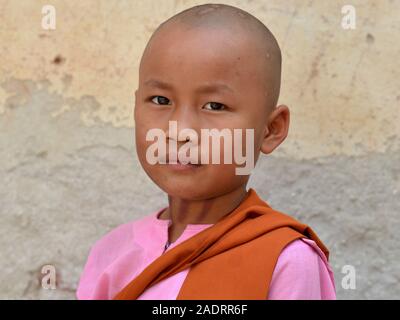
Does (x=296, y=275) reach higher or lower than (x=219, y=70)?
lower

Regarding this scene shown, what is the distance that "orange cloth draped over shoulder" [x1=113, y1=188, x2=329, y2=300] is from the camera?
1641 millimetres

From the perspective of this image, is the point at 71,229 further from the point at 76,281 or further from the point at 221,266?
the point at 221,266

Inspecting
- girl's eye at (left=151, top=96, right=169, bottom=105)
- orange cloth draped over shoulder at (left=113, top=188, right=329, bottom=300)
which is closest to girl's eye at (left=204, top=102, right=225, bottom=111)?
girl's eye at (left=151, top=96, right=169, bottom=105)

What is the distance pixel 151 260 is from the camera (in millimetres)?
1842

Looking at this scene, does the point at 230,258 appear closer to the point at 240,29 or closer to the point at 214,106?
the point at 214,106

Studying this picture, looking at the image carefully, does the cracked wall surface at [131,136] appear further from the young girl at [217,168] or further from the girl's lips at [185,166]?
the girl's lips at [185,166]

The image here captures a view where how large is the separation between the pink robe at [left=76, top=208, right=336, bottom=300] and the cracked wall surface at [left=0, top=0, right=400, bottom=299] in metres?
0.81

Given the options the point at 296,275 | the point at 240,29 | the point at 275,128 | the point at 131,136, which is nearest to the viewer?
the point at 296,275

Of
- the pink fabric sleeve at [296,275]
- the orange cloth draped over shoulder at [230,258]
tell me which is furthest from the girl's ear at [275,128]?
the pink fabric sleeve at [296,275]

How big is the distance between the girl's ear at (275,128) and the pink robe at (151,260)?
9.5 inches

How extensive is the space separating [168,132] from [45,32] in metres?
1.27

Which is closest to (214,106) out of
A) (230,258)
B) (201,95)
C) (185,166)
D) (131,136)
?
(201,95)

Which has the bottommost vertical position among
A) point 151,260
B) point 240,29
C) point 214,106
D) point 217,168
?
point 151,260

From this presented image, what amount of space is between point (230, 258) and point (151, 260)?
0.25m
